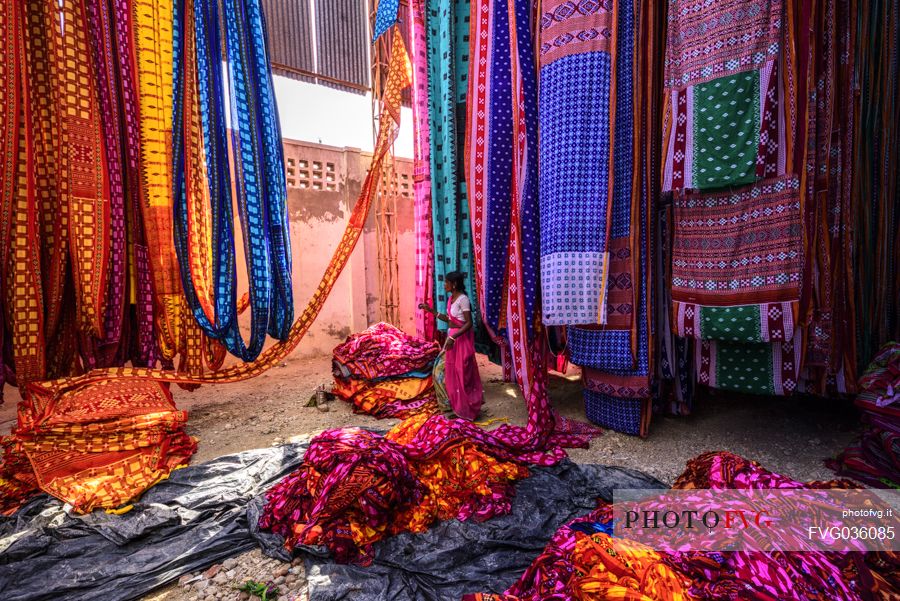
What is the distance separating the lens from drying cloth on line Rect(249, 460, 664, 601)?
1775 millimetres

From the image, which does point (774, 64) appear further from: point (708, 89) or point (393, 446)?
point (393, 446)

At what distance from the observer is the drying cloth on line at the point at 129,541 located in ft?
6.06

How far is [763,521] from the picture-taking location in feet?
4.83

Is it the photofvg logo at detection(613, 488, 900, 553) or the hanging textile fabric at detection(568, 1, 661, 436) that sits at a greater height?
the hanging textile fabric at detection(568, 1, 661, 436)

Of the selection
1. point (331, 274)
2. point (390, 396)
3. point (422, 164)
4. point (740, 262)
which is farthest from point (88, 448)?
point (740, 262)

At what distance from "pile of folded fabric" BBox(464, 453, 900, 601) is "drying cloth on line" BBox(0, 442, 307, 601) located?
142cm

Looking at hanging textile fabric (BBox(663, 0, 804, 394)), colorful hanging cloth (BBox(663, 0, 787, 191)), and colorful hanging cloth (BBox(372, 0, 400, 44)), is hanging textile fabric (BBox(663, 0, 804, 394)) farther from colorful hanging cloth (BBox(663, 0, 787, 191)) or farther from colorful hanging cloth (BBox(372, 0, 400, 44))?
colorful hanging cloth (BBox(372, 0, 400, 44))

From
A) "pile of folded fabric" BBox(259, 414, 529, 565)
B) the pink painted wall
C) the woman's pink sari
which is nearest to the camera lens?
"pile of folded fabric" BBox(259, 414, 529, 565)

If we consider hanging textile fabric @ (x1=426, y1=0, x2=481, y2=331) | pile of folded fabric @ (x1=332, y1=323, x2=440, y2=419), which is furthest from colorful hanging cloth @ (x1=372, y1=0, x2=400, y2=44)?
pile of folded fabric @ (x1=332, y1=323, x2=440, y2=419)

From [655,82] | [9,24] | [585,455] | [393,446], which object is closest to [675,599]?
[393,446]

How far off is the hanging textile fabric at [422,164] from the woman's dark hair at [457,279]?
0.99ft

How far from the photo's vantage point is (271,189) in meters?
3.01

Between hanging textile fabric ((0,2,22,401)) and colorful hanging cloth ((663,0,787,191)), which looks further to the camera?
hanging textile fabric ((0,2,22,401))

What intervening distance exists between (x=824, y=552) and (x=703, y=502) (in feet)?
1.21
